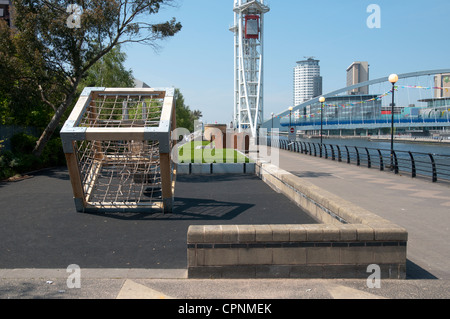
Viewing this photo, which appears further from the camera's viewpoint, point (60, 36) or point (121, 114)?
point (60, 36)

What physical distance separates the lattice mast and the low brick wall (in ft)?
249

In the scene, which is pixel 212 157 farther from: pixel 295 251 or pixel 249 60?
pixel 249 60

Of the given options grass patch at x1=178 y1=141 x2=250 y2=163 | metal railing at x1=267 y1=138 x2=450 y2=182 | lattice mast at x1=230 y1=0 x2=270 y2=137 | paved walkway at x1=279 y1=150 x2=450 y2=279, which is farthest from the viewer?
lattice mast at x1=230 y1=0 x2=270 y2=137

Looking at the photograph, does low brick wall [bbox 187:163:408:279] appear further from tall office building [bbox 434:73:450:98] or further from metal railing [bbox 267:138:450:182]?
tall office building [bbox 434:73:450:98]

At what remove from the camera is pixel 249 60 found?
94062 mm

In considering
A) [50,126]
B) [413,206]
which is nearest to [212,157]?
[50,126]

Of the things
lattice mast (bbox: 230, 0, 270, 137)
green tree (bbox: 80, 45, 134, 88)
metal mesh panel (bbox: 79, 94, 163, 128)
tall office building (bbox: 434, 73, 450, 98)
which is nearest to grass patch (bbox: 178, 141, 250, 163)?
metal mesh panel (bbox: 79, 94, 163, 128)

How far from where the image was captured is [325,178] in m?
15.3

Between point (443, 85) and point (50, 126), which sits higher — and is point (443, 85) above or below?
above

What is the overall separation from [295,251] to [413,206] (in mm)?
5892

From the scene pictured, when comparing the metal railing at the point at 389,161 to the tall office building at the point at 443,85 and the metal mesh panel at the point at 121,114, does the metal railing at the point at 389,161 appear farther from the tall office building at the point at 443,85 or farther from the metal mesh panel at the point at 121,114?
the tall office building at the point at 443,85

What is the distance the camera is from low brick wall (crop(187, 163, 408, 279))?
464cm
